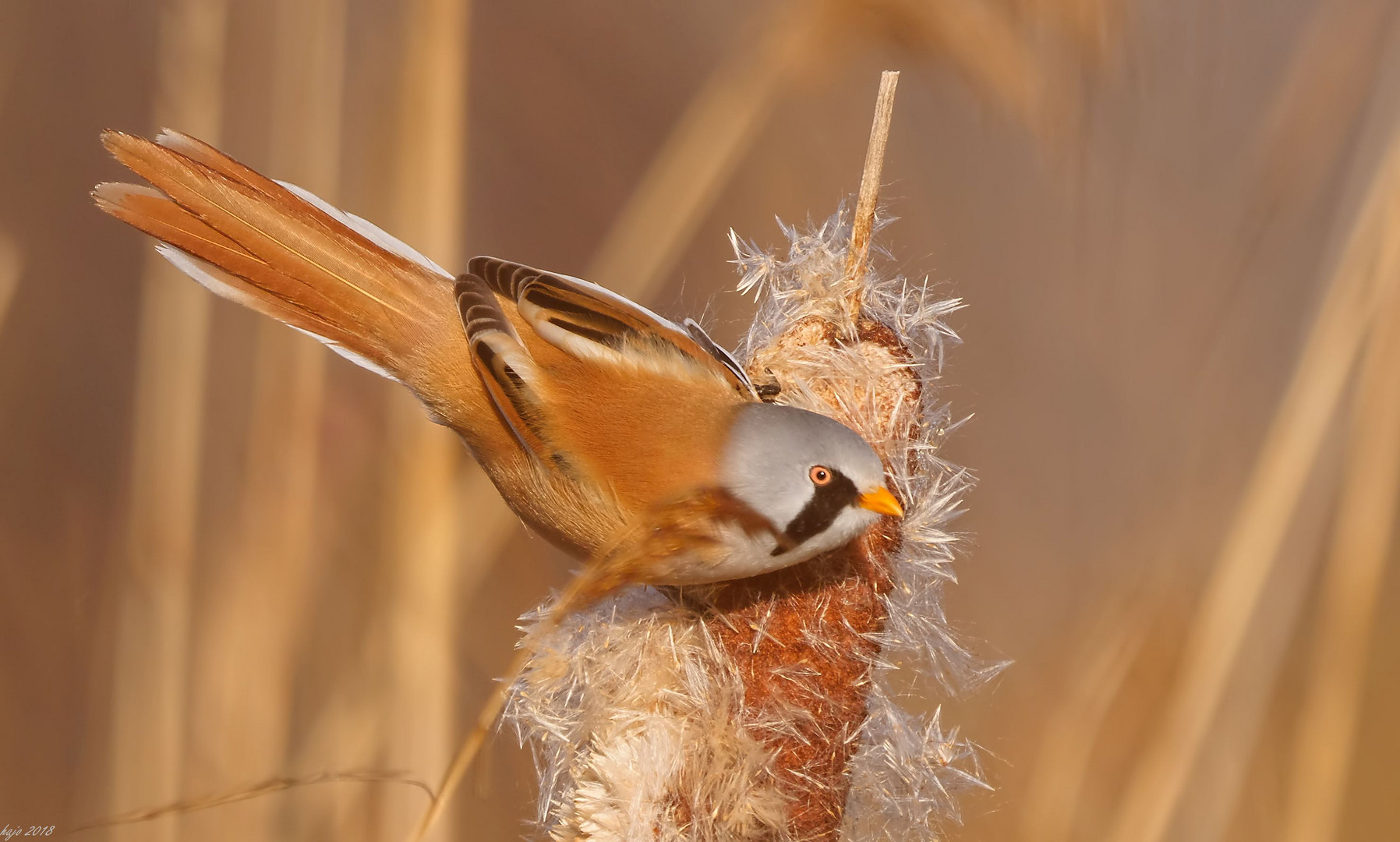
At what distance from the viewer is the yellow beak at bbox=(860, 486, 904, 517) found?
71 centimetres

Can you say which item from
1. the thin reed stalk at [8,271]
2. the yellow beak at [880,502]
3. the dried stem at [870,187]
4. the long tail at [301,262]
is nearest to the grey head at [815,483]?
the yellow beak at [880,502]

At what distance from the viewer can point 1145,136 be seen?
131 cm

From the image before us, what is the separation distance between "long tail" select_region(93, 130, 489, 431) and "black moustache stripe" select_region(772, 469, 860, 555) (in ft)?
1.21

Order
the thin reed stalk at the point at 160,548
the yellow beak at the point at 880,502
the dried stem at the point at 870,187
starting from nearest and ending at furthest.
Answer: the yellow beak at the point at 880,502 < the dried stem at the point at 870,187 < the thin reed stalk at the point at 160,548

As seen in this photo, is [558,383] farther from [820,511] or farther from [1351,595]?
[1351,595]

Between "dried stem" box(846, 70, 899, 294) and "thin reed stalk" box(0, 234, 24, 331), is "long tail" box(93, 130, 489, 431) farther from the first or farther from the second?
"thin reed stalk" box(0, 234, 24, 331)

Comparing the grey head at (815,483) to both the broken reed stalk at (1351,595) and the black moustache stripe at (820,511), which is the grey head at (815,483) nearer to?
the black moustache stripe at (820,511)

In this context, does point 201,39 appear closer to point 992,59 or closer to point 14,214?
point 14,214

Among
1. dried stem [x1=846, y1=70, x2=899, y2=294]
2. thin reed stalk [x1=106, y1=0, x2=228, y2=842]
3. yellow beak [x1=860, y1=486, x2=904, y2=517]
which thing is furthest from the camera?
thin reed stalk [x1=106, y1=0, x2=228, y2=842]

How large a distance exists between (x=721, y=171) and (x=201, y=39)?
78cm

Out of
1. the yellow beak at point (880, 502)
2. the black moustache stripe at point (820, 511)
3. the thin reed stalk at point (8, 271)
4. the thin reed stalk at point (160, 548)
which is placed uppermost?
the yellow beak at point (880, 502)

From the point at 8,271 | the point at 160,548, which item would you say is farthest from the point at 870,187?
the point at 8,271

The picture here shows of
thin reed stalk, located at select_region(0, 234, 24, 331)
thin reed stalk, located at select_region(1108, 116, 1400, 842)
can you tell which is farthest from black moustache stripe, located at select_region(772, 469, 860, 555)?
thin reed stalk, located at select_region(0, 234, 24, 331)

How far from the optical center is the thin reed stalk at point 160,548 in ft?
3.66
